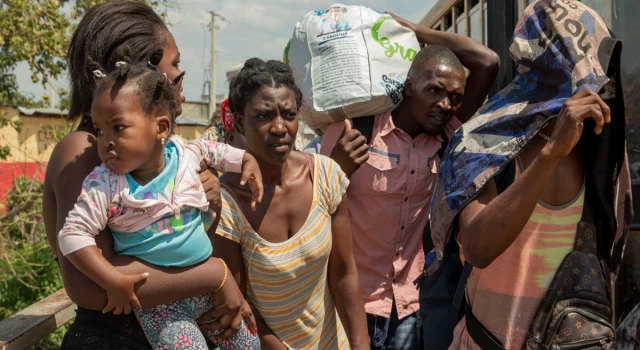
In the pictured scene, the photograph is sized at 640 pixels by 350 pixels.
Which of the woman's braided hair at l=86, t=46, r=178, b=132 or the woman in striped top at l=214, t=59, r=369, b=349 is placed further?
the woman in striped top at l=214, t=59, r=369, b=349

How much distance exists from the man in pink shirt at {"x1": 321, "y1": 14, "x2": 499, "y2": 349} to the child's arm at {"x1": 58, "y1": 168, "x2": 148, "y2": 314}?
1.39 m

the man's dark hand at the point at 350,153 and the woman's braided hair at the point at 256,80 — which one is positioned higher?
the woman's braided hair at the point at 256,80

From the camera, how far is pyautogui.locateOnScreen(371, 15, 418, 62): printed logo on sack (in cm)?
310

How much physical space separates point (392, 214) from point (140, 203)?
1487 mm

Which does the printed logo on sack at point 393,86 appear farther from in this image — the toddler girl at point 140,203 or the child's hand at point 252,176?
the toddler girl at point 140,203

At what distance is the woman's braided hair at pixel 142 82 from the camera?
181 cm

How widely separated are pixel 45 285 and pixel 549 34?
643 cm

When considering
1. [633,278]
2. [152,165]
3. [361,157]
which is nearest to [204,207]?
[152,165]

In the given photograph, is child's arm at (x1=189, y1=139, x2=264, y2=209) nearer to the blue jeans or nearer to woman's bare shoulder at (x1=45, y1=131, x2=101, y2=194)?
woman's bare shoulder at (x1=45, y1=131, x2=101, y2=194)

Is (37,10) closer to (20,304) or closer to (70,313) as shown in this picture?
(20,304)

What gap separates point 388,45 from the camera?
312cm

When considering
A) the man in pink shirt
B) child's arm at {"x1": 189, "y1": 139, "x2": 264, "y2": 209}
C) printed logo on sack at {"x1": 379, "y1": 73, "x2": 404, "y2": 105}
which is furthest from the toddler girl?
printed logo on sack at {"x1": 379, "y1": 73, "x2": 404, "y2": 105}

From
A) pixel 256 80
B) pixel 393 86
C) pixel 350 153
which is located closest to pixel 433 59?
pixel 393 86

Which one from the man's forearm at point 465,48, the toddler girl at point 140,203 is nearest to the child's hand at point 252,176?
the toddler girl at point 140,203
